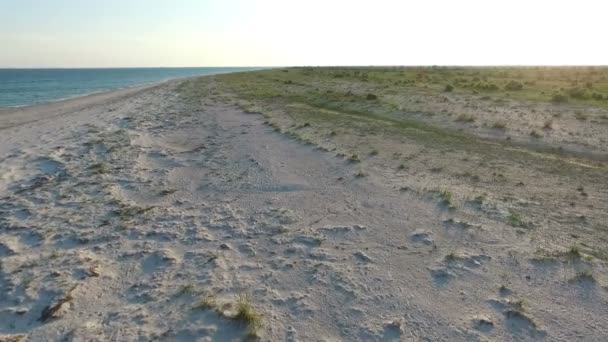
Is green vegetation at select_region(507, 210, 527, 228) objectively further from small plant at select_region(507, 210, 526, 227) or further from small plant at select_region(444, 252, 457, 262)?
small plant at select_region(444, 252, 457, 262)

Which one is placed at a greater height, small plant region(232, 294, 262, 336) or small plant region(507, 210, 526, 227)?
small plant region(507, 210, 526, 227)

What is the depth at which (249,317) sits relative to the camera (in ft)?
16.4

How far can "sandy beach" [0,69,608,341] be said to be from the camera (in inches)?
200

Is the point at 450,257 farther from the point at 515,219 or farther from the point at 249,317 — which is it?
the point at 249,317

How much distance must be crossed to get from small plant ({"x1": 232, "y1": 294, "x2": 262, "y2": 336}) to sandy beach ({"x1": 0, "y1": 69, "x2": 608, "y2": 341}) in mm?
17

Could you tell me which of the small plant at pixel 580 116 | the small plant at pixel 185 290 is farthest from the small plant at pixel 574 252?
the small plant at pixel 580 116

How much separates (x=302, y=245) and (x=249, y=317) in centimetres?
224

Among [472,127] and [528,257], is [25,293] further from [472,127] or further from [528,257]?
[472,127]

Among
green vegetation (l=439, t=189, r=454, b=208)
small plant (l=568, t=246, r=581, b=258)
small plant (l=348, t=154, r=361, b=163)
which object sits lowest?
small plant (l=568, t=246, r=581, b=258)

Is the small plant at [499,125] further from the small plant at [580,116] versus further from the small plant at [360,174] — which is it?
the small plant at [360,174]

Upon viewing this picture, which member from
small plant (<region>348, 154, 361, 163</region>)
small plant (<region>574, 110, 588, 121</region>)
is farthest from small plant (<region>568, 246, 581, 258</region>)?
small plant (<region>574, 110, 588, 121</region>)

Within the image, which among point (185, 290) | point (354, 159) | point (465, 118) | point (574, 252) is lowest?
point (185, 290)

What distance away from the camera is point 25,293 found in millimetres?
5594

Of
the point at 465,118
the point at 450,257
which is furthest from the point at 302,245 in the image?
the point at 465,118
